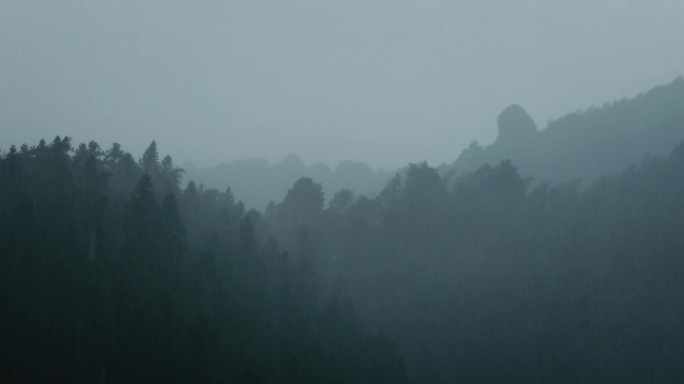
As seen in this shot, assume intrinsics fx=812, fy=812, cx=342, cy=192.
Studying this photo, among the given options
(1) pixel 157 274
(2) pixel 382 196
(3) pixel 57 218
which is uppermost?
(2) pixel 382 196

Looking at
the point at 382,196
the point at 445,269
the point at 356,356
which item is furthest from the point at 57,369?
the point at 382,196

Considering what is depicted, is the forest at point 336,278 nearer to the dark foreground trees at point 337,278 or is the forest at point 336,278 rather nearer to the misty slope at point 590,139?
the dark foreground trees at point 337,278

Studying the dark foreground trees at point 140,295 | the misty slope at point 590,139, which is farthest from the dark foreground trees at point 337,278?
the misty slope at point 590,139

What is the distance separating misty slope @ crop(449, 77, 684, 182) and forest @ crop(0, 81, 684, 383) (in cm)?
2307

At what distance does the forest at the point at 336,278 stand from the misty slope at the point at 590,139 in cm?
2307

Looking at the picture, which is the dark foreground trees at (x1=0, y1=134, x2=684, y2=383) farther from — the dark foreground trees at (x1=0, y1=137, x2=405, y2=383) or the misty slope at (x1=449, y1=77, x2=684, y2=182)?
the misty slope at (x1=449, y1=77, x2=684, y2=182)

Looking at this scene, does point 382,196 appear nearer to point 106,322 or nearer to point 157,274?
point 157,274

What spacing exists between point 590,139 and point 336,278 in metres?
54.3

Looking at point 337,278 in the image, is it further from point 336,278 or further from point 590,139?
point 590,139

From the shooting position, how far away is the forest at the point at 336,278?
34.8 metres

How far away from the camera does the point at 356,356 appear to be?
4447cm

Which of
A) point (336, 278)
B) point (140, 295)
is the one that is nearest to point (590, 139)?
point (336, 278)

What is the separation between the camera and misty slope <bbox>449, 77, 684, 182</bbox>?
9438 centimetres

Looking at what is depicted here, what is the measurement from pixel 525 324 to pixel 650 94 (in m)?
61.8
